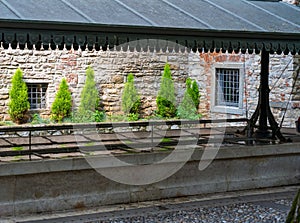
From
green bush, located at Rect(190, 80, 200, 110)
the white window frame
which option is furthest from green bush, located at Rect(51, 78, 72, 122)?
the white window frame

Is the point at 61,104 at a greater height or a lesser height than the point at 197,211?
greater

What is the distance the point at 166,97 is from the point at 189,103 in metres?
0.65

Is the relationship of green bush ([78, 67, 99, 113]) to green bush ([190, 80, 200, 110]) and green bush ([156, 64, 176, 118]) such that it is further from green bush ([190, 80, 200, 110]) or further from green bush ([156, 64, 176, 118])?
green bush ([190, 80, 200, 110])

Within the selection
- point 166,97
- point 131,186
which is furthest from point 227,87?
point 131,186

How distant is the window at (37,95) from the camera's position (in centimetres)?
1353

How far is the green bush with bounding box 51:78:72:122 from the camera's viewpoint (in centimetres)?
1335

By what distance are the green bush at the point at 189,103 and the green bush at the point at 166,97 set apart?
0.87 ft

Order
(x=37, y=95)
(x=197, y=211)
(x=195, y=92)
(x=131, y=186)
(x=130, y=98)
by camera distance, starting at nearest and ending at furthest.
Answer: (x=197, y=211)
(x=131, y=186)
(x=37, y=95)
(x=130, y=98)
(x=195, y=92)

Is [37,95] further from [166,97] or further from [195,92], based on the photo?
[195,92]

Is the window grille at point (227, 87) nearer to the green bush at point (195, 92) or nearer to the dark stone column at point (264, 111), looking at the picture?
the green bush at point (195, 92)

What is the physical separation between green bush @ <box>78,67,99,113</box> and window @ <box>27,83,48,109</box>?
91 centimetres

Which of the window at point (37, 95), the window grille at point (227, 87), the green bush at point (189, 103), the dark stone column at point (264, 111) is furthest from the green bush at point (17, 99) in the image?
the dark stone column at point (264, 111)

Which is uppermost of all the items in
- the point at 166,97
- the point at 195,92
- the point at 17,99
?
the point at 195,92

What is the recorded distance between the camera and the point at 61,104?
43.9ft
